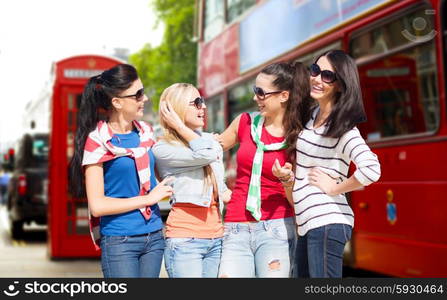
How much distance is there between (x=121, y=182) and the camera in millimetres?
3342

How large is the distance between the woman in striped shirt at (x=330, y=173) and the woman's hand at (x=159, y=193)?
17.6 inches

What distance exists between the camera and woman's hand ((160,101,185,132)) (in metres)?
3.42

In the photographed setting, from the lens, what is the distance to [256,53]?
9.83 meters

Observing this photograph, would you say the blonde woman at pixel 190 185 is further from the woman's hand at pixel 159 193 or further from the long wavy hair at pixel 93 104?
the long wavy hair at pixel 93 104

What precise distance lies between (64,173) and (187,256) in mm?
7130

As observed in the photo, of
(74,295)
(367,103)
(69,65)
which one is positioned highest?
(69,65)

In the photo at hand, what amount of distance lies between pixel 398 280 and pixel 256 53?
6328mm

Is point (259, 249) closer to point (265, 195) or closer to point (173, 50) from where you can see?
point (265, 195)

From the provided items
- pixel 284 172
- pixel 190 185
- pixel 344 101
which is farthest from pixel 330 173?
pixel 190 185

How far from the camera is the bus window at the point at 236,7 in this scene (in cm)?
1030

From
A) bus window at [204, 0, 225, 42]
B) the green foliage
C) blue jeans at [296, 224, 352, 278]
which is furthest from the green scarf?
the green foliage

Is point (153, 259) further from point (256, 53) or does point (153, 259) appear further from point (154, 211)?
point (256, 53)

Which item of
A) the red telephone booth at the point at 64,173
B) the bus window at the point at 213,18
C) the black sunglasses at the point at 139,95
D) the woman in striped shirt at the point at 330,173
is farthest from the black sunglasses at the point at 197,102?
the bus window at the point at 213,18

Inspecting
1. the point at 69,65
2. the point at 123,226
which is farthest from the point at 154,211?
the point at 69,65
